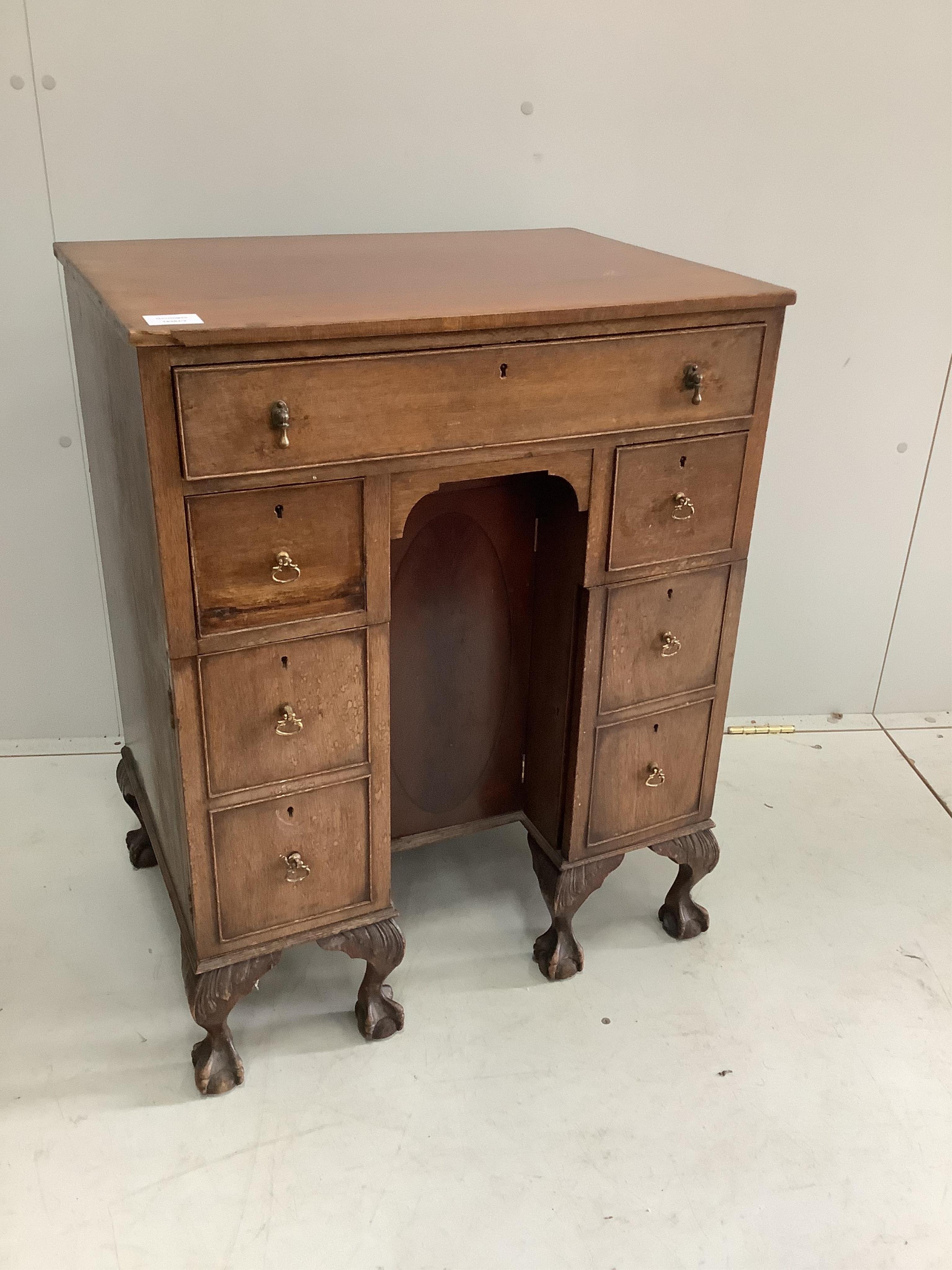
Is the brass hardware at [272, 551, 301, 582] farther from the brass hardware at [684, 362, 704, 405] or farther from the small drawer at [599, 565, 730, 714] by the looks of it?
the brass hardware at [684, 362, 704, 405]

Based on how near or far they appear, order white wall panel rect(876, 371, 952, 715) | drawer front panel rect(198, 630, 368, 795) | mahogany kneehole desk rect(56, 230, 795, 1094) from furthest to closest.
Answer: white wall panel rect(876, 371, 952, 715), drawer front panel rect(198, 630, 368, 795), mahogany kneehole desk rect(56, 230, 795, 1094)

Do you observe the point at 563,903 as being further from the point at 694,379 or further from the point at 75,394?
the point at 75,394

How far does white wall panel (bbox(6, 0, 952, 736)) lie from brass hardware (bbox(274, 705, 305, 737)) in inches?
42.0

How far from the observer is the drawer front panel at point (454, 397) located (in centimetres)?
137

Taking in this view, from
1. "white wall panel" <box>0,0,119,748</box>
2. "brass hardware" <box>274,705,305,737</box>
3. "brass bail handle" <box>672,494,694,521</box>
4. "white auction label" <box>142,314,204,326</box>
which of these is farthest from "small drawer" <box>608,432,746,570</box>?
"white wall panel" <box>0,0,119,748</box>

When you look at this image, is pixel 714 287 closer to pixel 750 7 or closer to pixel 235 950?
pixel 750 7

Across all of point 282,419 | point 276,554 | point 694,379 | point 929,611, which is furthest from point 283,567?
point 929,611

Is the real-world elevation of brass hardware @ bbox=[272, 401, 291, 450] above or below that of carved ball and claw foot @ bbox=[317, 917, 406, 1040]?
above

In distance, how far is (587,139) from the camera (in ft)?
7.20

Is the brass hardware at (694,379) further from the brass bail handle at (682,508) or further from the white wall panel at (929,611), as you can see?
the white wall panel at (929,611)

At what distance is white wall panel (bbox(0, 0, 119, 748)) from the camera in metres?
2.04

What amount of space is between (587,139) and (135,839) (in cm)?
167

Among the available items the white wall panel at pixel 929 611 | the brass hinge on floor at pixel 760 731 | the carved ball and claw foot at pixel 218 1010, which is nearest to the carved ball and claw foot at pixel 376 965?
the carved ball and claw foot at pixel 218 1010

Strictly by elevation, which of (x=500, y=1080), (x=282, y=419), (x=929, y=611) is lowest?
(x=500, y=1080)
